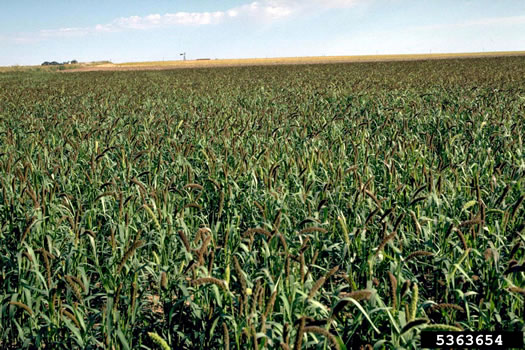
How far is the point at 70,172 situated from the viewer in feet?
19.3

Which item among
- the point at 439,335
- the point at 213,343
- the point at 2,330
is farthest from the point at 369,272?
the point at 2,330

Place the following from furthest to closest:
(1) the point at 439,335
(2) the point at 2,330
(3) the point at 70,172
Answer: (3) the point at 70,172, (2) the point at 2,330, (1) the point at 439,335

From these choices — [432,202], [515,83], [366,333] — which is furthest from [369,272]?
[515,83]

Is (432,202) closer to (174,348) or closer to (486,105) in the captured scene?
(174,348)

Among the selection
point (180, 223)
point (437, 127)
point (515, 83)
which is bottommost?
point (180, 223)

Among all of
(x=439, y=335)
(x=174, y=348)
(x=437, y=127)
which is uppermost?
(x=437, y=127)

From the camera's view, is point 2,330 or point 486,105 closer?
point 2,330

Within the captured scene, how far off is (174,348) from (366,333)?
1441mm

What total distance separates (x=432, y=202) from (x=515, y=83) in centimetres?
1794

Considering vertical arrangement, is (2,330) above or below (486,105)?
below

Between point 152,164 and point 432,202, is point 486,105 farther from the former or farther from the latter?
point 152,164

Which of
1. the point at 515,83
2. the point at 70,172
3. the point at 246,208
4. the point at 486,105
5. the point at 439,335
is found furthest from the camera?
the point at 515,83

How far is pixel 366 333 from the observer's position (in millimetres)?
2898

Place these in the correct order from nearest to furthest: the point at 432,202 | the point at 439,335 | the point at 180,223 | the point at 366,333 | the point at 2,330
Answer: the point at 439,335, the point at 366,333, the point at 2,330, the point at 180,223, the point at 432,202
